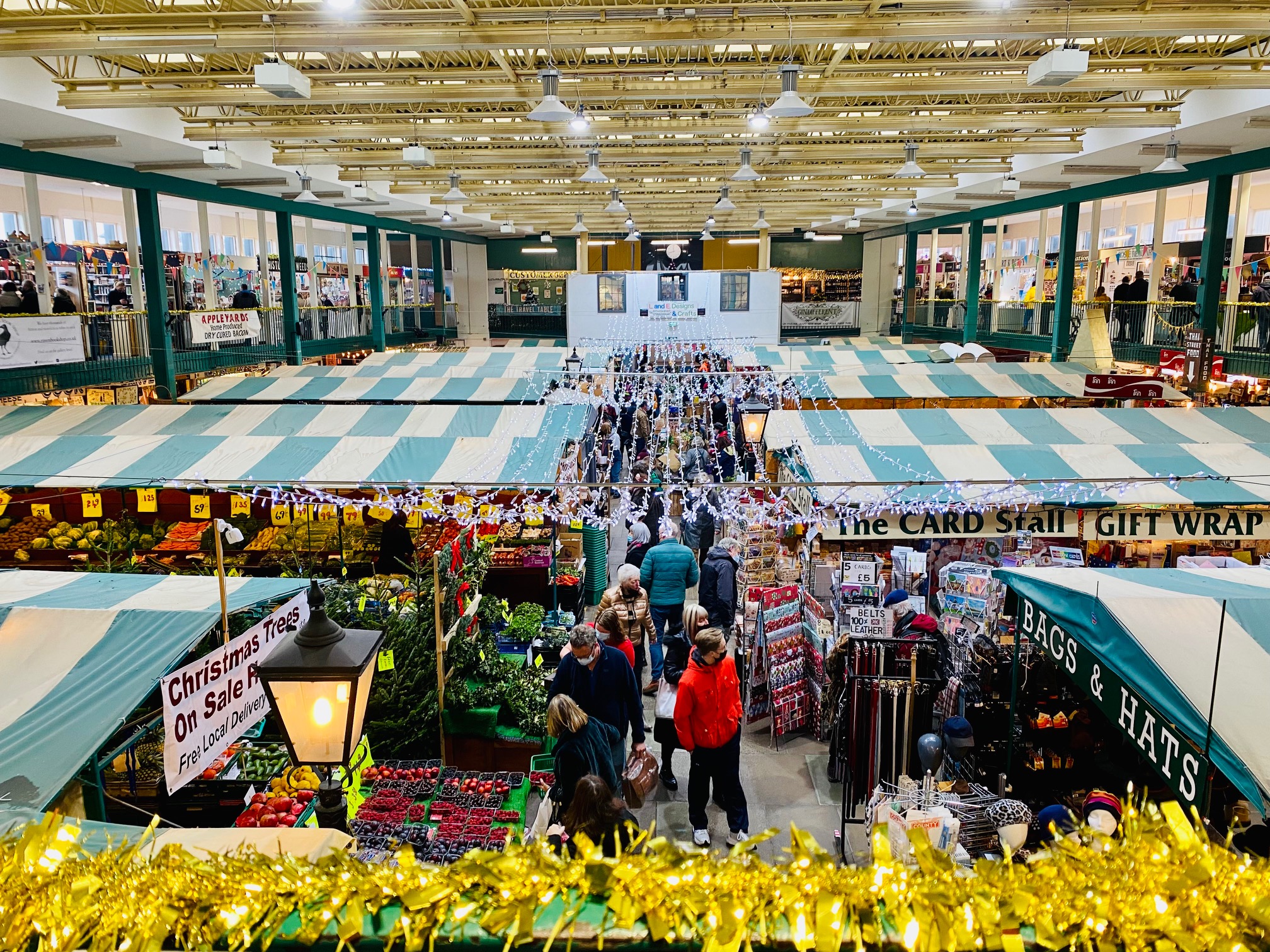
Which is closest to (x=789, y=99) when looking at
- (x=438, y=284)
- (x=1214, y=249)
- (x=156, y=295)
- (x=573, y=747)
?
(x=573, y=747)

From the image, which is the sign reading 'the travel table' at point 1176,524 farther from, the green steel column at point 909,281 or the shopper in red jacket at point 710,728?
the green steel column at point 909,281

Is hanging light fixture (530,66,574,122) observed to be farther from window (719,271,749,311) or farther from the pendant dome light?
window (719,271,749,311)

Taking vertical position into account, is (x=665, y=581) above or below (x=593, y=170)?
below

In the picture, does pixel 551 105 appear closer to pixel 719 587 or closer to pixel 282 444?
pixel 282 444

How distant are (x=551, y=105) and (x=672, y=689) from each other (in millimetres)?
5036

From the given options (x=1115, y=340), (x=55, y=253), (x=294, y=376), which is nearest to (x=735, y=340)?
(x=1115, y=340)

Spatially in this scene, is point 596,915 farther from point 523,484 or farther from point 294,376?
point 294,376

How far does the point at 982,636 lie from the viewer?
6816mm

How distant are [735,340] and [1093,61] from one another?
16036mm

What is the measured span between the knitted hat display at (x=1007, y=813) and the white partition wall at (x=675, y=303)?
2122 centimetres

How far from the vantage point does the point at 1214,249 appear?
1262 cm

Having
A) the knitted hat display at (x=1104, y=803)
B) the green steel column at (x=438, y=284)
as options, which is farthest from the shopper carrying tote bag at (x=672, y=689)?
the green steel column at (x=438, y=284)

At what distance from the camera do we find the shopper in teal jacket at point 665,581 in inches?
301

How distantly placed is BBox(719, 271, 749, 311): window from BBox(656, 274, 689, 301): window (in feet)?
3.65
